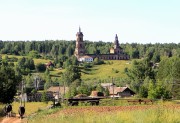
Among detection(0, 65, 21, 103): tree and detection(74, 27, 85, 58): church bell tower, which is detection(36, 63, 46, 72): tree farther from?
detection(0, 65, 21, 103): tree

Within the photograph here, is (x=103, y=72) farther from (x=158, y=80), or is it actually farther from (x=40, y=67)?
(x=158, y=80)

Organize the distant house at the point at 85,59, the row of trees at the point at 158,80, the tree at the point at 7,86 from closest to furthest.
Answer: the tree at the point at 7,86 < the row of trees at the point at 158,80 < the distant house at the point at 85,59

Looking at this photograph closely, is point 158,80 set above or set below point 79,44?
below

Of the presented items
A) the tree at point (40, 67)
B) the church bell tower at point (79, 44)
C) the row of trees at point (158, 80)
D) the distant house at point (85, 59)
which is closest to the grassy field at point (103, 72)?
the tree at point (40, 67)

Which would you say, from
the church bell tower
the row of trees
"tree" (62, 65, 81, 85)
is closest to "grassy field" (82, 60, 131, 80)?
"tree" (62, 65, 81, 85)

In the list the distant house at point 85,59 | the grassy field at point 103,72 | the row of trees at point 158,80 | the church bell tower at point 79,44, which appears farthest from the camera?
the church bell tower at point 79,44

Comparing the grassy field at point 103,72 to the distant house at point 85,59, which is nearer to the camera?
the grassy field at point 103,72

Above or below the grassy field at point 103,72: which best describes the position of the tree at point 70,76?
above

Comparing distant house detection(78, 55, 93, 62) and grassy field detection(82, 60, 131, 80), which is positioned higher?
distant house detection(78, 55, 93, 62)

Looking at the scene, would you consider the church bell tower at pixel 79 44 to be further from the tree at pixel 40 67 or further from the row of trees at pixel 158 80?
the row of trees at pixel 158 80

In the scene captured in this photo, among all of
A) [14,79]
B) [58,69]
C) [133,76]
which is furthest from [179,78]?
[58,69]

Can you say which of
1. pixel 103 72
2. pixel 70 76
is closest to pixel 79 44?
pixel 103 72

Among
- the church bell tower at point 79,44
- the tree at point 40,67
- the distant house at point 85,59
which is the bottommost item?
the tree at point 40,67

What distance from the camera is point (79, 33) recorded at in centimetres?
18888
